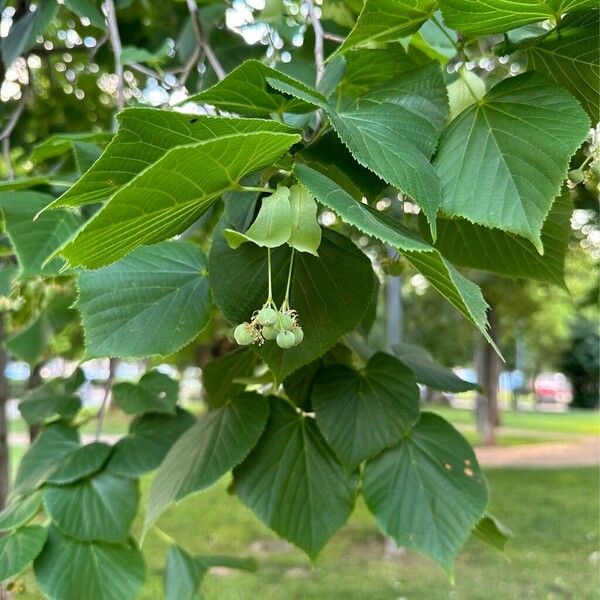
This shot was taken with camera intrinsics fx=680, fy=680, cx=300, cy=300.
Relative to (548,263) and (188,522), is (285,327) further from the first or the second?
(188,522)

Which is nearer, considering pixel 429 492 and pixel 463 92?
pixel 463 92

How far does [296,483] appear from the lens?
0.90 meters

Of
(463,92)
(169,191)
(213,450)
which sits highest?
(463,92)

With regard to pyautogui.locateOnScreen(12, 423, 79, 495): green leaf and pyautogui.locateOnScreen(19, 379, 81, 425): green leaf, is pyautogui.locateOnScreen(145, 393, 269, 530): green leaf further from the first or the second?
pyautogui.locateOnScreen(19, 379, 81, 425): green leaf

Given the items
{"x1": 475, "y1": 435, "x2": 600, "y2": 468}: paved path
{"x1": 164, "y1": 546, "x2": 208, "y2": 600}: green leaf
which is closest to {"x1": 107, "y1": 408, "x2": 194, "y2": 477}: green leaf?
{"x1": 164, "y1": 546, "x2": 208, "y2": 600}: green leaf

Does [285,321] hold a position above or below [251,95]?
below

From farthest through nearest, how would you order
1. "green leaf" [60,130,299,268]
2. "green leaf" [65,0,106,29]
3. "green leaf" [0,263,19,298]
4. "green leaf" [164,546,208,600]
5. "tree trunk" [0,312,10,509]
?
"tree trunk" [0,312,10,509] < "green leaf" [65,0,106,29] < "green leaf" [164,546,208,600] < "green leaf" [0,263,19,298] < "green leaf" [60,130,299,268]

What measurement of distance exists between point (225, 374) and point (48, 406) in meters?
0.50

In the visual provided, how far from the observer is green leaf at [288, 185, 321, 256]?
552mm

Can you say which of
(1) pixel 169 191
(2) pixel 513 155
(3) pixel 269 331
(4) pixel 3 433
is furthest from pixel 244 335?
(4) pixel 3 433

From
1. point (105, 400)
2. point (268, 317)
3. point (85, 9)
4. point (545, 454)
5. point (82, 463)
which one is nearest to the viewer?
point (268, 317)

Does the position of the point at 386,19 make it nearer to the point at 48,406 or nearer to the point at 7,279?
the point at 7,279

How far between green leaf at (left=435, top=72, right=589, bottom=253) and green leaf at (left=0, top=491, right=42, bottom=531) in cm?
80

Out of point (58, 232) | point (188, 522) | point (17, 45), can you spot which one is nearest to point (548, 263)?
point (58, 232)
